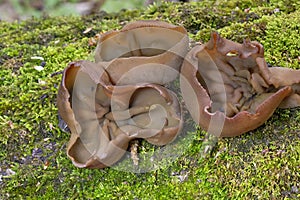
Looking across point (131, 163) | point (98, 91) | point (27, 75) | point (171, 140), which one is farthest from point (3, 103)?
point (171, 140)

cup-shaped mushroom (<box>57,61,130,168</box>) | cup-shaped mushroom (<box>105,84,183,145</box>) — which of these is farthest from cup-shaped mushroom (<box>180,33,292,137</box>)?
cup-shaped mushroom (<box>57,61,130,168</box>)

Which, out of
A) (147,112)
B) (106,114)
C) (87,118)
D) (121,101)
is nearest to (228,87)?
(147,112)

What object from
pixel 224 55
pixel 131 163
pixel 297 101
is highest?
pixel 224 55

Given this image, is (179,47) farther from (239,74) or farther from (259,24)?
(259,24)

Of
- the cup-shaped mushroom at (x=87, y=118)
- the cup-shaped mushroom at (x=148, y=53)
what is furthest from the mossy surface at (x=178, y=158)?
the cup-shaped mushroom at (x=148, y=53)

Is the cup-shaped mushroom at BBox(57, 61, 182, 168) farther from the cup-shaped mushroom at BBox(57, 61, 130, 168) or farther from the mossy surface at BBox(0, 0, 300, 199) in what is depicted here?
the mossy surface at BBox(0, 0, 300, 199)

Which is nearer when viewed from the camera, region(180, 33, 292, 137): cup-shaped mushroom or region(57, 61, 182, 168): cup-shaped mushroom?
region(180, 33, 292, 137): cup-shaped mushroom
